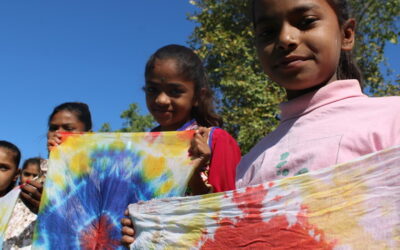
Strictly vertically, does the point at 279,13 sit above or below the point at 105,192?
above

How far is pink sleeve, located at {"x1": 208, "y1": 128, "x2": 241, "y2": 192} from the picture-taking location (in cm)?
212

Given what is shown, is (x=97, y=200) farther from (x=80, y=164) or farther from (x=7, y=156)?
(x=7, y=156)

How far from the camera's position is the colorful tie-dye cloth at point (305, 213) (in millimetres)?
1079

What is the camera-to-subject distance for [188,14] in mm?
11312

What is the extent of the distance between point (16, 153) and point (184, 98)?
2.42 metres

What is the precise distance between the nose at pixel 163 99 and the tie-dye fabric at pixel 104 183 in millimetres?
473

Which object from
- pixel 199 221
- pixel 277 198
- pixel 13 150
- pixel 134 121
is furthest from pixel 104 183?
pixel 134 121

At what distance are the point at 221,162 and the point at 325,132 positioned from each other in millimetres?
867

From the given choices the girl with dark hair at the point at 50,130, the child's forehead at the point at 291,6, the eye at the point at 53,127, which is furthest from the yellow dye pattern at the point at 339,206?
the eye at the point at 53,127

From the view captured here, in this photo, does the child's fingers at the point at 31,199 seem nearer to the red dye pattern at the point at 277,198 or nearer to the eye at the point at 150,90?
the eye at the point at 150,90

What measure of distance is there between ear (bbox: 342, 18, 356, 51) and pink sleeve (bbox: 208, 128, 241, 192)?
31.5 inches

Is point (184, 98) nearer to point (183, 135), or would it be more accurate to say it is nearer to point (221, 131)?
point (221, 131)

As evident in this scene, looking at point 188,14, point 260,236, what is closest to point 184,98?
point 260,236

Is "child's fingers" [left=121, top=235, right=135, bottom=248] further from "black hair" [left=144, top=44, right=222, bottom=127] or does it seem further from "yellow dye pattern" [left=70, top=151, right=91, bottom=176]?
"black hair" [left=144, top=44, right=222, bottom=127]
